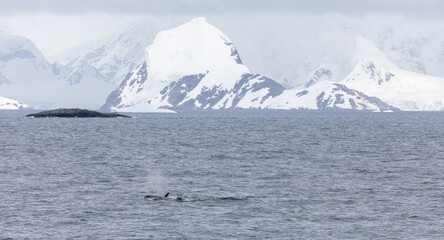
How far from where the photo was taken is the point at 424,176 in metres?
94.5

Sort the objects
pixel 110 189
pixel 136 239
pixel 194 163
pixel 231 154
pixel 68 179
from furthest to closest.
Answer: pixel 231 154 → pixel 194 163 → pixel 68 179 → pixel 110 189 → pixel 136 239

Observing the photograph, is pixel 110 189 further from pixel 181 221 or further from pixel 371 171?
pixel 371 171

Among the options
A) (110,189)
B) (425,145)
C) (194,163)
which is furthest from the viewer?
(425,145)

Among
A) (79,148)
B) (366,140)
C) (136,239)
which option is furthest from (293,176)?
(366,140)

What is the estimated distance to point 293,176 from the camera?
94.8 metres

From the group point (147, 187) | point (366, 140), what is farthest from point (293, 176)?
point (366, 140)

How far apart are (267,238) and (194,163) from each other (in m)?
55.5

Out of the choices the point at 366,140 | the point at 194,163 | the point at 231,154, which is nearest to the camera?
the point at 194,163

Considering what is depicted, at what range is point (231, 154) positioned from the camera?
130 m

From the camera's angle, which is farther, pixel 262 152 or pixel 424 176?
pixel 262 152

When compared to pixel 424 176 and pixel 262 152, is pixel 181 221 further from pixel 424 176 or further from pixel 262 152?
pixel 262 152

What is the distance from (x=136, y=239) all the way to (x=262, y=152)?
7956cm

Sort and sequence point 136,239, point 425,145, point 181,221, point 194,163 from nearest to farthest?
point 136,239
point 181,221
point 194,163
point 425,145

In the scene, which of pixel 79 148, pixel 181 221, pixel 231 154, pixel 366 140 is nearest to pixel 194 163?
pixel 231 154
